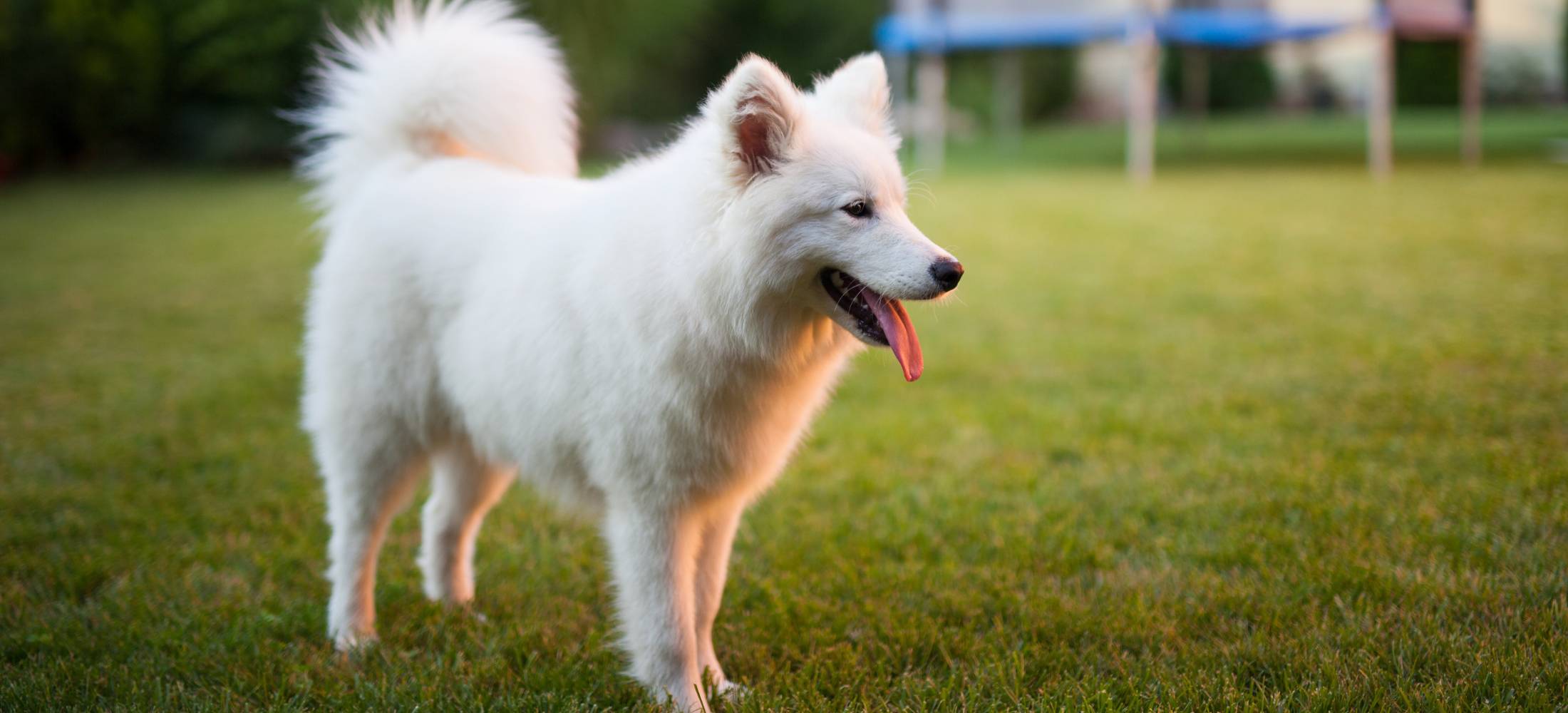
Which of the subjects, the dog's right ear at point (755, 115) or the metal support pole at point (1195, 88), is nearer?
the dog's right ear at point (755, 115)

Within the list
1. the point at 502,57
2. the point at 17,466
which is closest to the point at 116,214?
the point at 17,466

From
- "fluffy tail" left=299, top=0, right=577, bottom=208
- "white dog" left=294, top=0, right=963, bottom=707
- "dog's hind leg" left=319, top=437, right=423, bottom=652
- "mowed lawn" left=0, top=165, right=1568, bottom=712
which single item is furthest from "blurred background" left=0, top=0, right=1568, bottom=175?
"dog's hind leg" left=319, top=437, right=423, bottom=652

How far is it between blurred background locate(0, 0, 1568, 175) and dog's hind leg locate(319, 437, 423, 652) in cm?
955

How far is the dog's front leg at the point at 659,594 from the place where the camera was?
221 cm

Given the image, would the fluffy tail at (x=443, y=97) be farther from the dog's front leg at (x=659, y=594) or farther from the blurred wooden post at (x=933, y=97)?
the blurred wooden post at (x=933, y=97)

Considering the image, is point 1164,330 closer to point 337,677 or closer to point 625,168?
point 625,168

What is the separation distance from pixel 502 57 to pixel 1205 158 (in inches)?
538

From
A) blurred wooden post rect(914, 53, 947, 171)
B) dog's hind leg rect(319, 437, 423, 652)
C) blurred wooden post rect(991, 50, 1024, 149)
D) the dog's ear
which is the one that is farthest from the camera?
blurred wooden post rect(991, 50, 1024, 149)

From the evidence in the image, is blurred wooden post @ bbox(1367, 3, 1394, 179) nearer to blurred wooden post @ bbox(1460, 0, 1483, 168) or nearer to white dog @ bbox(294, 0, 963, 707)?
blurred wooden post @ bbox(1460, 0, 1483, 168)

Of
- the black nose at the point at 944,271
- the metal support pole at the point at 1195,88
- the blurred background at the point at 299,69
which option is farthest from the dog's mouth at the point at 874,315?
the metal support pole at the point at 1195,88

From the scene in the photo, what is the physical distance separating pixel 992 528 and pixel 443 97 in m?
1.97

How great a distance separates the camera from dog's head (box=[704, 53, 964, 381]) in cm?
195

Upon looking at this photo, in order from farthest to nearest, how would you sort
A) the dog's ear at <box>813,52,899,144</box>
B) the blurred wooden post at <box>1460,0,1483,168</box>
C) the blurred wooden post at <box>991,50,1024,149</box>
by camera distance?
the blurred wooden post at <box>991,50,1024,149</box>, the blurred wooden post at <box>1460,0,1483,168</box>, the dog's ear at <box>813,52,899,144</box>

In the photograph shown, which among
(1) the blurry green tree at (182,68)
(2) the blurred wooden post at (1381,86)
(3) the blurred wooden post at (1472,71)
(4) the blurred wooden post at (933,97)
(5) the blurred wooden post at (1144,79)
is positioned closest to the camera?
(2) the blurred wooden post at (1381,86)
